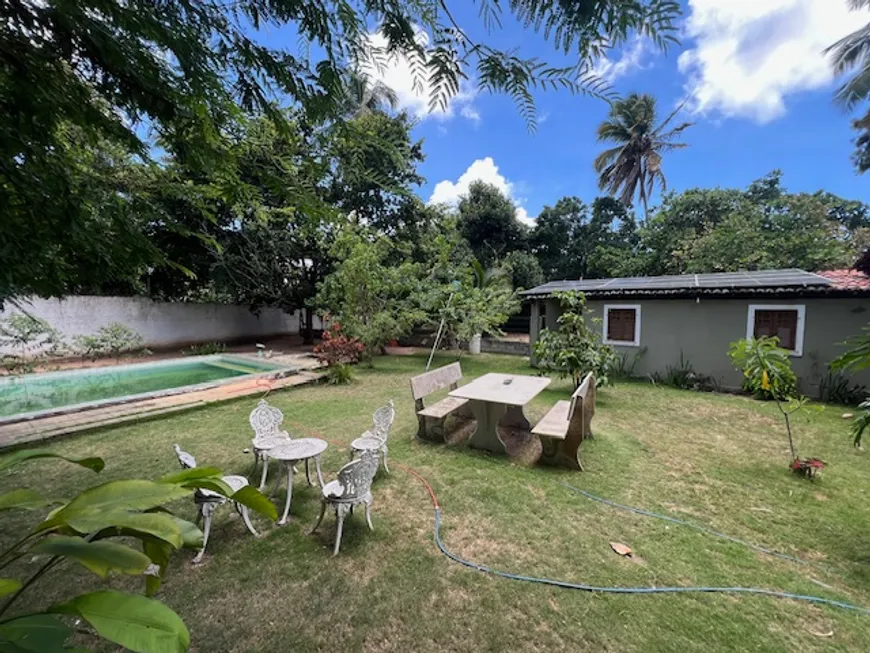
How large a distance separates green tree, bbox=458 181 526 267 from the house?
8.54m

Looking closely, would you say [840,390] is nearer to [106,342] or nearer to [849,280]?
[849,280]

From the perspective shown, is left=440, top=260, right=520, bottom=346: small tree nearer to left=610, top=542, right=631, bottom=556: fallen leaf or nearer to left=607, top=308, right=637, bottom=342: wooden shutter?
left=607, top=308, right=637, bottom=342: wooden shutter

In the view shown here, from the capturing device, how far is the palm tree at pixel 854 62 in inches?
549

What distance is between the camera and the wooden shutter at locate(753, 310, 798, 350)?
809 centimetres

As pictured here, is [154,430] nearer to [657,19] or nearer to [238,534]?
[238,534]

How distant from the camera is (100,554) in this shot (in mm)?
700

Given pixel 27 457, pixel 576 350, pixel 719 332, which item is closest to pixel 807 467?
pixel 576 350

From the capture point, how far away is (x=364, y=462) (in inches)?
117

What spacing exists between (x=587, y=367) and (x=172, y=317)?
15.6 m

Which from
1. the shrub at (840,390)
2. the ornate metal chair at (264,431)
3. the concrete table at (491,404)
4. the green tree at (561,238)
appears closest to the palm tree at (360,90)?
the ornate metal chair at (264,431)

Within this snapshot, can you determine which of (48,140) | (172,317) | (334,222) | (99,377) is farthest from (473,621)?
(172,317)

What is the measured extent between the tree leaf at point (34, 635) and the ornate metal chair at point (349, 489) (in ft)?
7.43

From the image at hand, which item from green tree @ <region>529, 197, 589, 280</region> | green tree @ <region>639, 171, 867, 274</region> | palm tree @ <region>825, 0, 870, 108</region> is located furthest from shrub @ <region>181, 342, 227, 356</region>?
palm tree @ <region>825, 0, 870, 108</region>

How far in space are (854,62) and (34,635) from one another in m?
25.2
